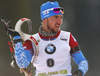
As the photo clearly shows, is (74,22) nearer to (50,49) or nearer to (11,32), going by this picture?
(50,49)

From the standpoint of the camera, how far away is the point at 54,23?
2.46m

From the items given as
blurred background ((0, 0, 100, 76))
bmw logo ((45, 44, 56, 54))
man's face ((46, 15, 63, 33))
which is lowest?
blurred background ((0, 0, 100, 76))

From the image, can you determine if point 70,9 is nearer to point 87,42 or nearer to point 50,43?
point 87,42

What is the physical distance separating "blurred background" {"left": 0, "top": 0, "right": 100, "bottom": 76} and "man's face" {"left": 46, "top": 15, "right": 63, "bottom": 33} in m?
2.29

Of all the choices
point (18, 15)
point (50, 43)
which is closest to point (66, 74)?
point (50, 43)

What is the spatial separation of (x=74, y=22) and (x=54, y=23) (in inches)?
102

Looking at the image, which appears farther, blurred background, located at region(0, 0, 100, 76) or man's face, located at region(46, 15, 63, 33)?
blurred background, located at region(0, 0, 100, 76)

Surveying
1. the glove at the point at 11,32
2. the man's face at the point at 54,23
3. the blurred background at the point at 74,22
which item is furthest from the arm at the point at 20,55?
the blurred background at the point at 74,22

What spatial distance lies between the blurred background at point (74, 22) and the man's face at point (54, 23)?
2290 mm

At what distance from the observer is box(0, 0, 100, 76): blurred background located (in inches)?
189

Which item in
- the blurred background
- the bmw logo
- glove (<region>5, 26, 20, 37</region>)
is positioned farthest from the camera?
the blurred background

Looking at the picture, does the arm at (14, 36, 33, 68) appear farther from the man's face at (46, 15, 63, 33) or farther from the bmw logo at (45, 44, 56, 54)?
the man's face at (46, 15, 63, 33)

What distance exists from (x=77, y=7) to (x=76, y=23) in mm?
336

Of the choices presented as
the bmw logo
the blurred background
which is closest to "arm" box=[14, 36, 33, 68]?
the bmw logo
